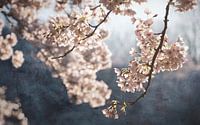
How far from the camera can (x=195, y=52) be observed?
1249 centimetres

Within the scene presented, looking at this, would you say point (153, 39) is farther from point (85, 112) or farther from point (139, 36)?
point (85, 112)

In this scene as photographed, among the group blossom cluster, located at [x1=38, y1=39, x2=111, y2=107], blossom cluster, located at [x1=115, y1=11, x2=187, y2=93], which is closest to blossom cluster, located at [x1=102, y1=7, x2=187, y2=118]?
blossom cluster, located at [x1=115, y1=11, x2=187, y2=93]

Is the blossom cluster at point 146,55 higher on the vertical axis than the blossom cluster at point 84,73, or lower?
higher

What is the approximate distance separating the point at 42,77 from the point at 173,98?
13.4 ft

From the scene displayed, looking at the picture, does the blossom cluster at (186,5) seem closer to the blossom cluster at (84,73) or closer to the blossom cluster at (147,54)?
the blossom cluster at (147,54)

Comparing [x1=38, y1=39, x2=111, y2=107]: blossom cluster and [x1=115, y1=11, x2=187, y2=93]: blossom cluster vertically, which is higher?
[x1=115, y1=11, x2=187, y2=93]: blossom cluster

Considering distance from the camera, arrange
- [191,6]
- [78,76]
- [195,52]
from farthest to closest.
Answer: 1. [195,52]
2. [78,76]
3. [191,6]

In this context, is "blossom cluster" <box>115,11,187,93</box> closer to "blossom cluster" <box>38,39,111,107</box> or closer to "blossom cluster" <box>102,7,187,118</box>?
"blossom cluster" <box>102,7,187,118</box>

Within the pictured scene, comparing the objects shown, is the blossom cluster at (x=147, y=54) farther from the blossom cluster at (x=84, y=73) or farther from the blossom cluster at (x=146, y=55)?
the blossom cluster at (x=84, y=73)

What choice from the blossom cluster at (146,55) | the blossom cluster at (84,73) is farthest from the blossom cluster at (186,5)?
the blossom cluster at (84,73)

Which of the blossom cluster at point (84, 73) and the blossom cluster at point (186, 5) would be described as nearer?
the blossom cluster at point (186, 5)

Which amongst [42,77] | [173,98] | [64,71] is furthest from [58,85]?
[64,71]

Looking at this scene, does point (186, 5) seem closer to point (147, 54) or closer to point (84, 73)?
point (147, 54)

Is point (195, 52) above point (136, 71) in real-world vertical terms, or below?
below
